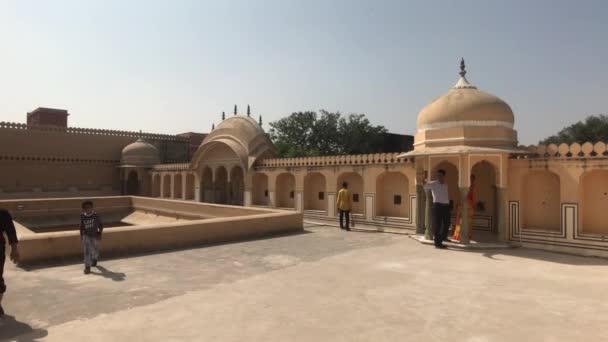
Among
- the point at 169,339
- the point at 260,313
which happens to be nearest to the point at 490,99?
the point at 260,313

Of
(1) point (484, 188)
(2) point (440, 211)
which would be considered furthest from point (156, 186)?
(2) point (440, 211)

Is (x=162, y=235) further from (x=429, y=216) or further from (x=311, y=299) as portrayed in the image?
(x=429, y=216)

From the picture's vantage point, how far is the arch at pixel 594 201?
10.8m

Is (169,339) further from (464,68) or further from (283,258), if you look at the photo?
(464,68)

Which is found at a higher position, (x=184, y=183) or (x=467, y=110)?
(x=467, y=110)

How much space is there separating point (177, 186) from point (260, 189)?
34.1ft

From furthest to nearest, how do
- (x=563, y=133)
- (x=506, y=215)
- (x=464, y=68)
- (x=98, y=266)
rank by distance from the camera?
(x=563, y=133) → (x=464, y=68) → (x=506, y=215) → (x=98, y=266)

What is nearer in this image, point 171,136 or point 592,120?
point 171,136

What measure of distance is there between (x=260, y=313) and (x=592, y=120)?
5675cm

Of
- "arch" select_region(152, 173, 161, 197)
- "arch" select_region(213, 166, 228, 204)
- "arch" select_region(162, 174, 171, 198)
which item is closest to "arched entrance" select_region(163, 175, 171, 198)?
"arch" select_region(162, 174, 171, 198)

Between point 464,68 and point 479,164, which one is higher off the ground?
point 464,68

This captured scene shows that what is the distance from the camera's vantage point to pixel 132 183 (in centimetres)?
3481

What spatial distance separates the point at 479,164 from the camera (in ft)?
44.1

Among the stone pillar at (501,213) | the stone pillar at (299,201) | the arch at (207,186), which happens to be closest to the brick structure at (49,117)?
the arch at (207,186)
